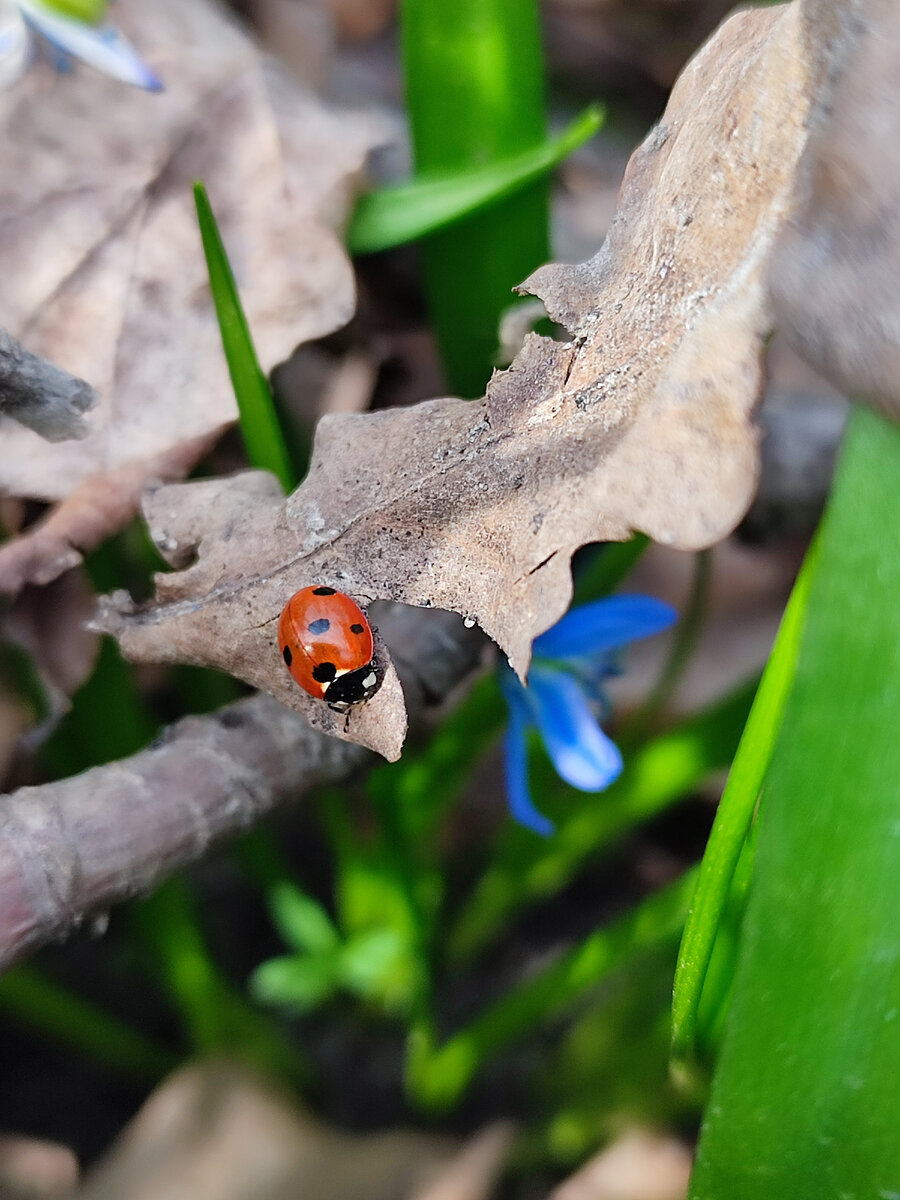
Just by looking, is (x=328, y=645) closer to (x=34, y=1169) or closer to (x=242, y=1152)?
(x=242, y=1152)

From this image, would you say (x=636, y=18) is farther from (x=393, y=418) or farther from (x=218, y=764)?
(x=218, y=764)

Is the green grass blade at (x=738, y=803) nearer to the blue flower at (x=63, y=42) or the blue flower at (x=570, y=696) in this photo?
the blue flower at (x=570, y=696)

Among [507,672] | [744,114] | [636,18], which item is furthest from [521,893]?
[636,18]

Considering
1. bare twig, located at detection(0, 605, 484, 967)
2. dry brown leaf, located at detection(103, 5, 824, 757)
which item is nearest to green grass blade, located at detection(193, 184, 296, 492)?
dry brown leaf, located at detection(103, 5, 824, 757)

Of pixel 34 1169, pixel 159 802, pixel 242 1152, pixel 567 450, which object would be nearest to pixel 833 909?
pixel 567 450

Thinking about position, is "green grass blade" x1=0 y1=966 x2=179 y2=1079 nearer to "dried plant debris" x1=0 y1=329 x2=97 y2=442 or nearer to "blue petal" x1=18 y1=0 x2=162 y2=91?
"dried plant debris" x1=0 y1=329 x2=97 y2=442
